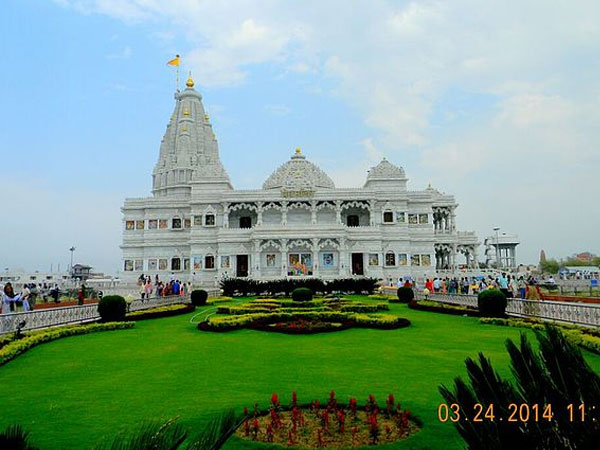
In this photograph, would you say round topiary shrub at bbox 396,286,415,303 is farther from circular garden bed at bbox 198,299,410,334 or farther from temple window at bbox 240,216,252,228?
temple window at bbox 240,216,252,228

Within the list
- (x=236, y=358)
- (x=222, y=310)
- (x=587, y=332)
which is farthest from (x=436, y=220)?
(x=236, y=358)

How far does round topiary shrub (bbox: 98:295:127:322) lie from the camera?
54.8 ft

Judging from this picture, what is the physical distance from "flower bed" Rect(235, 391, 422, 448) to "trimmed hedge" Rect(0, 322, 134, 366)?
7.33 metres

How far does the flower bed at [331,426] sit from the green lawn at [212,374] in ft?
0.79

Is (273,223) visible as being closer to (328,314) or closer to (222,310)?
(222,310)

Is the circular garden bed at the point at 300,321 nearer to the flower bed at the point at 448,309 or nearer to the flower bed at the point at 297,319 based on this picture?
the flower bed at the point at 297,319

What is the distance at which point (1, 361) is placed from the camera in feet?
32.6

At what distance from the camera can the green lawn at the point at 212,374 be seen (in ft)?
20.3

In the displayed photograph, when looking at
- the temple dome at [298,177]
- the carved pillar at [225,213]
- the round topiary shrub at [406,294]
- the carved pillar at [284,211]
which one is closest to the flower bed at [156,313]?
the round topiary shrub at [406,294]

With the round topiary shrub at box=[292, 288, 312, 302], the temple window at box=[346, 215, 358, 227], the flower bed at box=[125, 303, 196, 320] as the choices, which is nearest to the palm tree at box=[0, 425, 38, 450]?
the flower bed at box=[125, 303, 196, 320]

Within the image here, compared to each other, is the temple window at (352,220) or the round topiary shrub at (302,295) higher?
the temple window at (352,220)

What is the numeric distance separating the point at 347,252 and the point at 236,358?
34.3 metres

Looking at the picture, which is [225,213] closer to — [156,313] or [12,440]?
[156,313]

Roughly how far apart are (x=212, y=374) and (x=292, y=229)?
1361 inches
